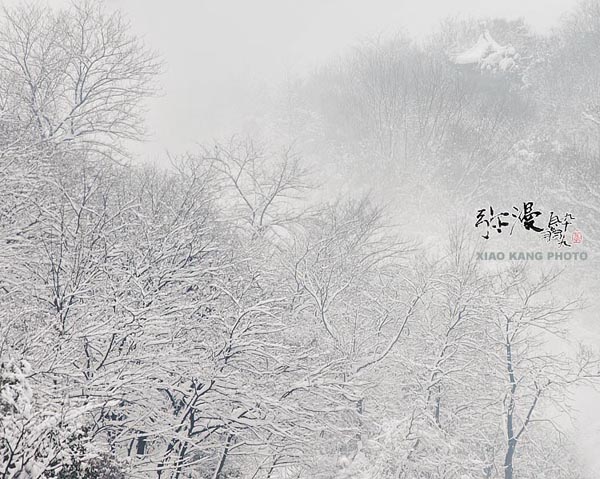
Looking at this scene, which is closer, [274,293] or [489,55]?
[274,293]

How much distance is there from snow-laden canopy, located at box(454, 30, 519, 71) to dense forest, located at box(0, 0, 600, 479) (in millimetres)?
3437

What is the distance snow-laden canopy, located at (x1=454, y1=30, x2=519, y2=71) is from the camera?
3691cm

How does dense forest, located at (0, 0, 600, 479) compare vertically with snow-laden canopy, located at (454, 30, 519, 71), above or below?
below

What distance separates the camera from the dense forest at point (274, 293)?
25.1 feet

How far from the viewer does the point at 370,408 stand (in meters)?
14.0

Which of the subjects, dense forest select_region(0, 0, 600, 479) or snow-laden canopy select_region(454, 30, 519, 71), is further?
snow-laden canopy select_region(454, 30, 519, 71)

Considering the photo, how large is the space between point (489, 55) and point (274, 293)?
32.5 m

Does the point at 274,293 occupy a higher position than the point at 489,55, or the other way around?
the point at 489,55

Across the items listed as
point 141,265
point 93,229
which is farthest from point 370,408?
point 93,229

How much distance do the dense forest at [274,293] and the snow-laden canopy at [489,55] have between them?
3437 millimetres

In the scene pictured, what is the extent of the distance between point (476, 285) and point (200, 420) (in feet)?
32.8

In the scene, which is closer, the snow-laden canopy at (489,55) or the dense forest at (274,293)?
the dense forest at (274,293)

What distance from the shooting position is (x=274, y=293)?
12188 millimetres

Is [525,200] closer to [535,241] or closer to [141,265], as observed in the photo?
[535,241]
